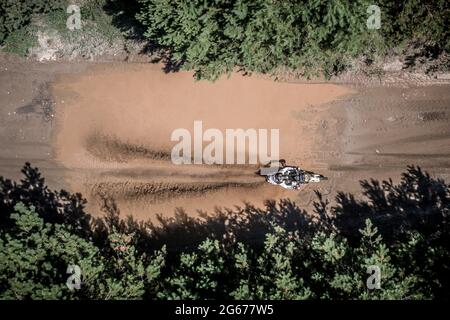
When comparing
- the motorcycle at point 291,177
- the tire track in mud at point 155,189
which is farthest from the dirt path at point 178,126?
the motorcycle at point 291,177

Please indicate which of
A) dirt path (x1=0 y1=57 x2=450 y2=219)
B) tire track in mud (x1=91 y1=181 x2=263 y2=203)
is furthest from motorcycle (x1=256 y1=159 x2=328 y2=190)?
tire track in mud (x1=91 y1=181 x2=263 y2=203)

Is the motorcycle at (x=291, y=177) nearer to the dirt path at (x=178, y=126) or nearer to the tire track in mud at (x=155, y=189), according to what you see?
the dirt path at (x=178, y=126)

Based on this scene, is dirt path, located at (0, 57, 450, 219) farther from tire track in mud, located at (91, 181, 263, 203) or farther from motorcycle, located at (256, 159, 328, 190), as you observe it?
motorcycle, located at (256, 159, 328, 190)

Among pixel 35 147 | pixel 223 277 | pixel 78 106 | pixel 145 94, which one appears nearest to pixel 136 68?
pixel 145 94

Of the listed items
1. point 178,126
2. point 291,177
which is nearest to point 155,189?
point 178,126

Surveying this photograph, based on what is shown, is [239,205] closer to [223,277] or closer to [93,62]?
[223,277]

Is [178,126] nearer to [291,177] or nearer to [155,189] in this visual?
[155,189]

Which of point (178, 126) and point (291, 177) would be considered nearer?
point (291, 177)
